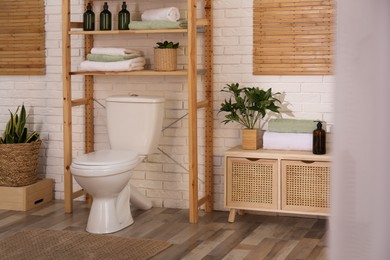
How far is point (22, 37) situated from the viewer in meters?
5.05

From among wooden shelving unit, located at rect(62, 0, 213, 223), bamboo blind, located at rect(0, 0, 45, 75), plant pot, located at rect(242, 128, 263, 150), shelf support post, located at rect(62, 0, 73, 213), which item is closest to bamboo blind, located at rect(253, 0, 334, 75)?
wooden shelving unit, located at rect(62, 0, 213, 223)

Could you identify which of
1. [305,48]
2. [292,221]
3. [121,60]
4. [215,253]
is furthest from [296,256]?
[121,60]

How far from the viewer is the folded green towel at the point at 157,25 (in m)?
4.24

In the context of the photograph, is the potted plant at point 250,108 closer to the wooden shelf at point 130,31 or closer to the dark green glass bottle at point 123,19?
the wooden shelf at point 130,31

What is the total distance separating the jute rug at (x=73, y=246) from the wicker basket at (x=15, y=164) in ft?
2.45

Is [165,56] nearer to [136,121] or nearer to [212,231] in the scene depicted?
[136,121]

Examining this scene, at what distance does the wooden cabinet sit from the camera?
409cm

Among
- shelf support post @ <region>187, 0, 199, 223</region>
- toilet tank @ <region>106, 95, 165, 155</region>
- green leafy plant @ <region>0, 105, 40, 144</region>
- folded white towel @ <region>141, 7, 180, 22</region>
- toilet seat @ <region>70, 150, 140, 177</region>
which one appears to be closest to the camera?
toilet seat @ <region>70, 150, 140, 177</region>

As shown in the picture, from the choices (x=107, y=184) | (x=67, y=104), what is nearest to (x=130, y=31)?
(x=67, y=104)

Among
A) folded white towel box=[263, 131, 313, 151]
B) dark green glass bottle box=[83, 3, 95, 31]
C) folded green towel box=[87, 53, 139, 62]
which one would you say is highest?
dark green glass bottle box=[83, 3, 95, 31]

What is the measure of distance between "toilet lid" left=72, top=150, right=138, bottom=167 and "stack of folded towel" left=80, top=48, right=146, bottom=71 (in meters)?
0.58

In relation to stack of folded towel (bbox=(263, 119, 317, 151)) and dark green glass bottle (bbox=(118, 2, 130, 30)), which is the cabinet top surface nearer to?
stack of folded towel (bbox=(263, 119, 317, 151))

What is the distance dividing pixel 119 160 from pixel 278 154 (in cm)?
101

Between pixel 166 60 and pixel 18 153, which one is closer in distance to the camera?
pixel 166 60
